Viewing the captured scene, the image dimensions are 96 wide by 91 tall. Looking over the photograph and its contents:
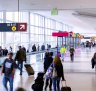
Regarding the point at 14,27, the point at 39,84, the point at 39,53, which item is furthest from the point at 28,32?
the point at 39,84

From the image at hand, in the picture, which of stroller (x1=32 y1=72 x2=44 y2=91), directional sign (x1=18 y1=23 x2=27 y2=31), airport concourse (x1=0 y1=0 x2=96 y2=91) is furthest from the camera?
directional sign (x1=18 y1=23 x2=27 y2=31)

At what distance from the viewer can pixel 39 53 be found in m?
30.2

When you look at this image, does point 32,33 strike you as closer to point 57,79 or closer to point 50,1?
point 50,1

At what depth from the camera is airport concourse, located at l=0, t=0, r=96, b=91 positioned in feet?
35.3

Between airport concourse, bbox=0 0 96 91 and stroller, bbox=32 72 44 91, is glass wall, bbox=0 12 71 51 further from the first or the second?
stroller, bbox=32 72 44 91

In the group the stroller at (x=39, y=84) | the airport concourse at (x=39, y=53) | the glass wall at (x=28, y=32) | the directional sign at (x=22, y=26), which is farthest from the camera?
the glass wall at (x=28, y=32)

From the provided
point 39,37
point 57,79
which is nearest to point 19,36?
point 39,37

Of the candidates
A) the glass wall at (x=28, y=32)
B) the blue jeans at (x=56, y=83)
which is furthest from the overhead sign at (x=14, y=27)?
the blue jeans at (x=56, y=83)

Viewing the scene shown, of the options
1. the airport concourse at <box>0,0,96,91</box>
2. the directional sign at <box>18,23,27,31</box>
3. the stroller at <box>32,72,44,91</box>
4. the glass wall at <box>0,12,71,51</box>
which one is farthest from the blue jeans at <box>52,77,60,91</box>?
the glass wall at <box>0,12,71,51</box>

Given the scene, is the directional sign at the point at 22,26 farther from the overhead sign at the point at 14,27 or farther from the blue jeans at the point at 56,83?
the blue jeans at the point at 56,83

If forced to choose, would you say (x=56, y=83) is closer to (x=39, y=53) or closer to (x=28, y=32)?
(x=39, y=53)

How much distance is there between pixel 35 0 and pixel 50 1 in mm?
864

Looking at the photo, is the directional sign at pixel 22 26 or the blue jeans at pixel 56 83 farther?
the directional sign at pixel 22 26

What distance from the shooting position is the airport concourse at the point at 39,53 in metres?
10.8
